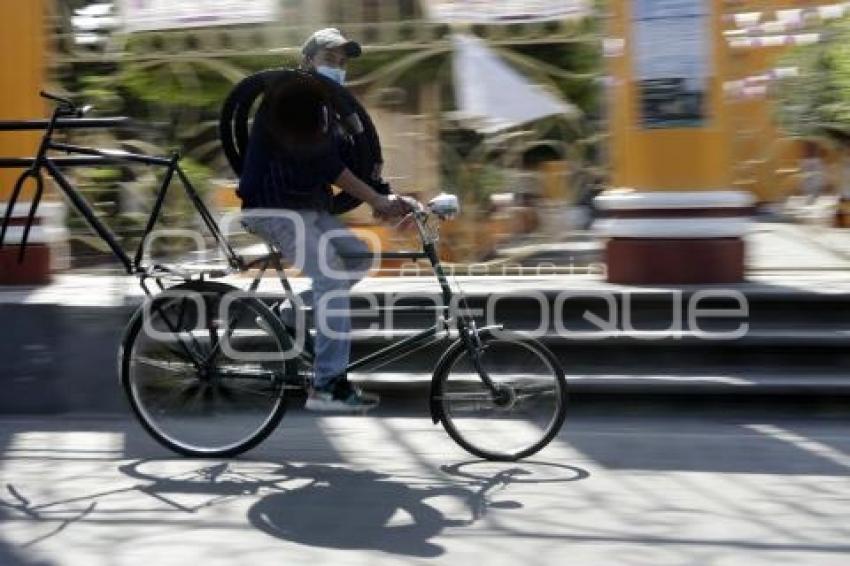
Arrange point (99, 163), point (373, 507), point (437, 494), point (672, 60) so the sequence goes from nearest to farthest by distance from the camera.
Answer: point (373, 507) → point (437, 494) → point (99, 163) → point (672, 60)

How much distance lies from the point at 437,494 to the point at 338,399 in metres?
0.76

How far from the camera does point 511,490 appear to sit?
5.37 m

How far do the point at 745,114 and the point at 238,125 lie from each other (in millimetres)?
3785

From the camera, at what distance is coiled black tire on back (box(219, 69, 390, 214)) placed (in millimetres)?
5812

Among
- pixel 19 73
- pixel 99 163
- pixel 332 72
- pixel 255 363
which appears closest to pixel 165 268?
pixel 255 363

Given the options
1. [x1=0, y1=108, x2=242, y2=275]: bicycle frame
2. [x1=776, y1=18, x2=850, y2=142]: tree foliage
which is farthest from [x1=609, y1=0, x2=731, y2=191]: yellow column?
[x1=0, y1=108, x2=242, y2=275]: bicycle frame

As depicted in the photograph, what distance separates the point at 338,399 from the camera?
19.1 ft

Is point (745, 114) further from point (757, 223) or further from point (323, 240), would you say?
point (323, 240)

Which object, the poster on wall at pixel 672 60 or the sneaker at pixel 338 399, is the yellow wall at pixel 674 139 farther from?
the sneaker at pixel 338 399

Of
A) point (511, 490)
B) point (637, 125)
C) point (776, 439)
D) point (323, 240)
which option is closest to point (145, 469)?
point (323, 240)

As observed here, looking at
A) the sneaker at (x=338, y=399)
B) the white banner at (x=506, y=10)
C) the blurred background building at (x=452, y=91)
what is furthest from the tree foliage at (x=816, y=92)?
the sneaker at (x=338, y=399)

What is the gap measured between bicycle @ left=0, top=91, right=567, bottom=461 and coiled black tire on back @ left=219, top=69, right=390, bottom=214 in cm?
30

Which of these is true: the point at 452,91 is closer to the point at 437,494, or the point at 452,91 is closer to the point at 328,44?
the point at 328,44

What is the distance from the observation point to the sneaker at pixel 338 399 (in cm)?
582
